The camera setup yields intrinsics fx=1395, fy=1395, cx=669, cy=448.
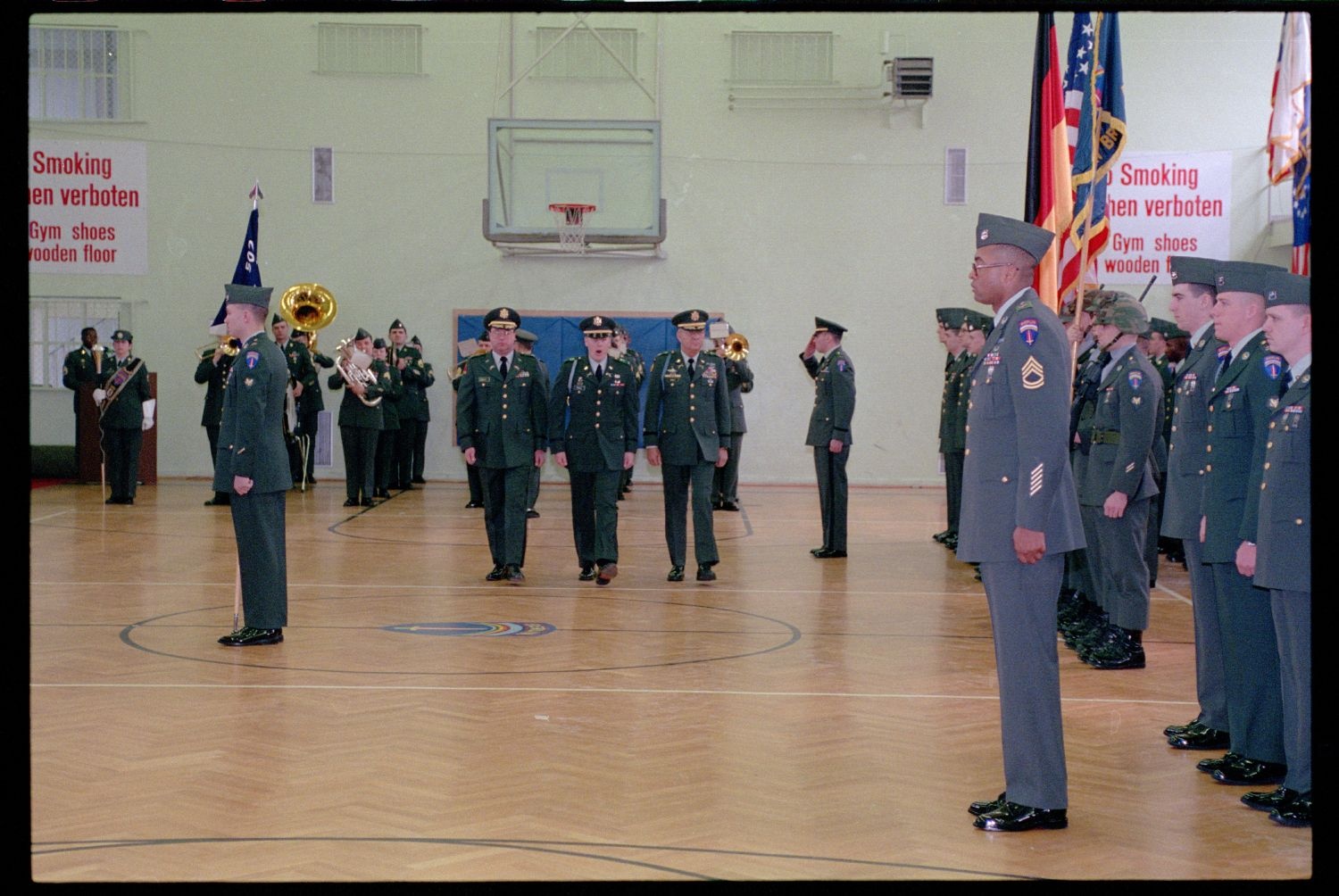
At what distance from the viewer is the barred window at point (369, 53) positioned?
62.4 ft

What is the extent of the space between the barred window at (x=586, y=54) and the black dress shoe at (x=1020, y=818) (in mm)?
15761

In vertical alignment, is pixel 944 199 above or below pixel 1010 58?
below

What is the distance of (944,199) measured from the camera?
19.4 m

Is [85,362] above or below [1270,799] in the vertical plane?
above

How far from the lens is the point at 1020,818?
457 centimetres

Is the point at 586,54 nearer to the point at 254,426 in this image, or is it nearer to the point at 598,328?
the point at 598,328

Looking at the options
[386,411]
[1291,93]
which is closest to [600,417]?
[386,411]

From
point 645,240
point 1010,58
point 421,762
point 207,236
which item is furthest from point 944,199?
point 421,762

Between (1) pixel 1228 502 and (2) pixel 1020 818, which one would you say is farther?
(1) pixel 1228 502

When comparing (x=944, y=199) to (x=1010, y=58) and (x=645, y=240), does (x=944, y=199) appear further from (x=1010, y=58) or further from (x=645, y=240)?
(x=645, y=240)

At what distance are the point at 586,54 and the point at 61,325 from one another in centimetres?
801

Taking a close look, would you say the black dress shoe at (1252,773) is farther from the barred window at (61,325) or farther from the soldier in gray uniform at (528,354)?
the barred window at (61,325)
